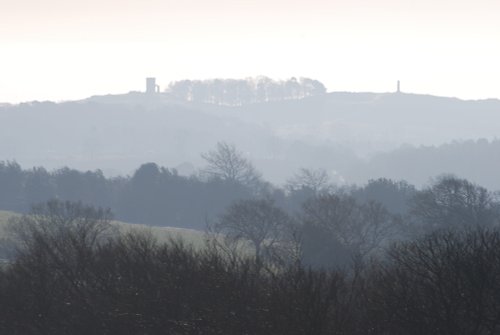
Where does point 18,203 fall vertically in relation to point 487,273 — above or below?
below

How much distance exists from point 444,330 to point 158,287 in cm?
1502

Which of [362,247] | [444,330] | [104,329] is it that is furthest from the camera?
[362,247]

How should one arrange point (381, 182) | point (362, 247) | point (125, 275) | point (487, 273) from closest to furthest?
point (487, 273)
point (125, 275)
point (362, 247)
point (381, 182)

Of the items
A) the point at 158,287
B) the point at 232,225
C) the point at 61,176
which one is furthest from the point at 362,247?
the point at 61,176

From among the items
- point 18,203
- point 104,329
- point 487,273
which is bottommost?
point 18,203

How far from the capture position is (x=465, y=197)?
358ft

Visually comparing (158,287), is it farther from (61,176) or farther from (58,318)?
(61,176)

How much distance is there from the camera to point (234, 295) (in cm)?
4569

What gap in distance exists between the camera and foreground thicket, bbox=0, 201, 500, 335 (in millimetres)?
39812

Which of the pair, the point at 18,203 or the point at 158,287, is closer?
the point at 158,287

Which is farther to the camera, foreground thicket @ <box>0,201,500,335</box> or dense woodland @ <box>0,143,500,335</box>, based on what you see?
dense woodland @ <box>0,143,500,335</box>

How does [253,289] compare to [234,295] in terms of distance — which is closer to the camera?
[234,295]

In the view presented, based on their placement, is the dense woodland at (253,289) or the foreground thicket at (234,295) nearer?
the foreground thicket at (234,295)

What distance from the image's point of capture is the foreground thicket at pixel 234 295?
3981 cm
